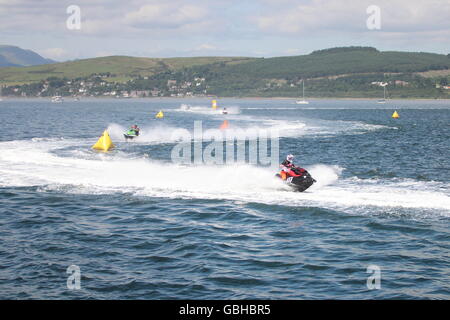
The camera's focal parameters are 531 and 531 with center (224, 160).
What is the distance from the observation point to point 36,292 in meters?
13.9

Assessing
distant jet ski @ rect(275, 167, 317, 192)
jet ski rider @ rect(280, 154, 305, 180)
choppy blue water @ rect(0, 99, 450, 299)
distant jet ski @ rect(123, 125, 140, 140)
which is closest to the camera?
choppy blue water @ rect(0, 99, 450, 299)

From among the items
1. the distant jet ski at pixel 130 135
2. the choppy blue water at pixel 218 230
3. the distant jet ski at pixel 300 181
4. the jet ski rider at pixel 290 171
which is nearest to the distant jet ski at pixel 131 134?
the distant jet ski at pixel 130 135

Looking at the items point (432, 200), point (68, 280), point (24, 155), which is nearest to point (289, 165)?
point (432, 200)

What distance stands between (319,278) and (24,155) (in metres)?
28.5

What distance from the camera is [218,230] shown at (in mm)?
19984

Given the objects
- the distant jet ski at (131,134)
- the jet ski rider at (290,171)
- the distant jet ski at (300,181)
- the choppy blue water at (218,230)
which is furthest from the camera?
the distant jet ski at (131,134)

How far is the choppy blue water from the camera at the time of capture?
1455 centimetres

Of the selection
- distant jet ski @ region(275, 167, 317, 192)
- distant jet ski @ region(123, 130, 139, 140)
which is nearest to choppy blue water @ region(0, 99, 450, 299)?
distant jet ski @ region(275, 167, 317, 192)

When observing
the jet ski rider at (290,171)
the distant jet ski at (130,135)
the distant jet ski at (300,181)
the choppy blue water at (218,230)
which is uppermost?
the distant jet ski at (130,135)

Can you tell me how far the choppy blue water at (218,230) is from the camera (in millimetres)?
14547

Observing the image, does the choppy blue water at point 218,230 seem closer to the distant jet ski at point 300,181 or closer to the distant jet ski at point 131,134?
the distant jet ski at point 300,181

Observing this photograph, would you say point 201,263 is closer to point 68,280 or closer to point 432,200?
point 68,280

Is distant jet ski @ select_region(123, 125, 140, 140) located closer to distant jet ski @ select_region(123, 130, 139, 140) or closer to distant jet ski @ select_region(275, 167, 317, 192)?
distant jet ski @ select_region(123, 130, 139, 140)

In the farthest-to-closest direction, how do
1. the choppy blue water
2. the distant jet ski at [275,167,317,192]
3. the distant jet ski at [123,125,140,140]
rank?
1. the distant jet ski at [123,125,140,140]
2. the distant jet ski at [275,167,317,192]
3. the choppy blue water
